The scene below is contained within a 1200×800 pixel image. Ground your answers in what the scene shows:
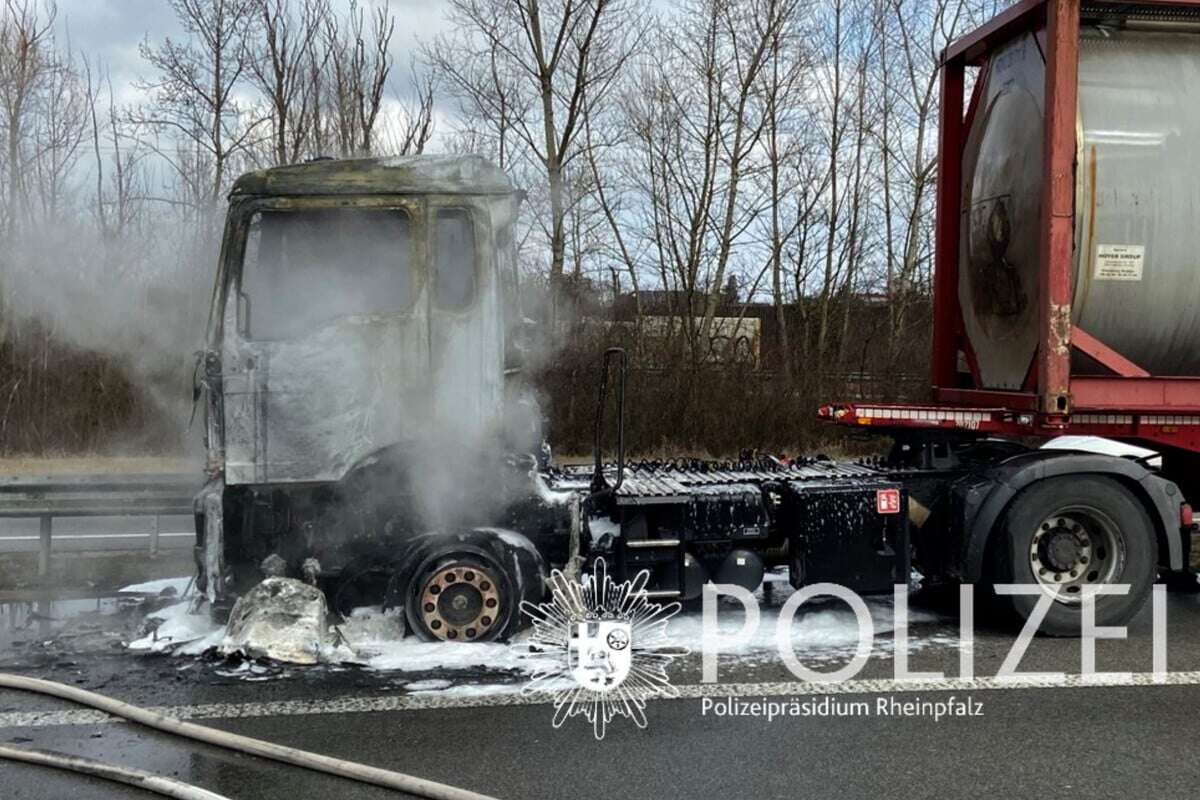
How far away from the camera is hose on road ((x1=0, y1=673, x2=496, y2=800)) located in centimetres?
398

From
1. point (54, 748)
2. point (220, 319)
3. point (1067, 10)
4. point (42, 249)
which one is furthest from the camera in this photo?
point (42, 249)

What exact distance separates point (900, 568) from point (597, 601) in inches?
75.6

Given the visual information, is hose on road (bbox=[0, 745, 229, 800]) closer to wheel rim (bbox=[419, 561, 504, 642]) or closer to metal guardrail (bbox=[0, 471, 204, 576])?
wheel rim (bbox=[419, 561, 504, 642])

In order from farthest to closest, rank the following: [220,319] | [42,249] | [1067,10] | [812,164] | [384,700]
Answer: [812,164] < [42,249] < [1067,10] < [220,319] < [384,700]

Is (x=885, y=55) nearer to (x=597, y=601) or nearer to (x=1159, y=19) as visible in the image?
(x=1159, y=19)

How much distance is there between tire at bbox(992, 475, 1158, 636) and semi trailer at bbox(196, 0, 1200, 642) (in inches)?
0.7

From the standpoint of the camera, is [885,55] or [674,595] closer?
[674,595]

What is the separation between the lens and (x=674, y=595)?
6289mm

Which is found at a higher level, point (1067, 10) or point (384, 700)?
point (1067, 10)

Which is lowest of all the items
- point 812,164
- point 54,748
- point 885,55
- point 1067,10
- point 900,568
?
point 54,748

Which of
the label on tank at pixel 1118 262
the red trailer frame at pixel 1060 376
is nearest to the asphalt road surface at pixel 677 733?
the red trailer frame at pixel 1060 376

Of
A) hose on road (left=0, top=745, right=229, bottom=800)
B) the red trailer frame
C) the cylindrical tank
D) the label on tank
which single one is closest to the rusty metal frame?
the red trailer frame

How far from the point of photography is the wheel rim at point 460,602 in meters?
5.86

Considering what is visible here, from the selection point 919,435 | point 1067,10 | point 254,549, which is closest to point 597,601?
point 254,549
